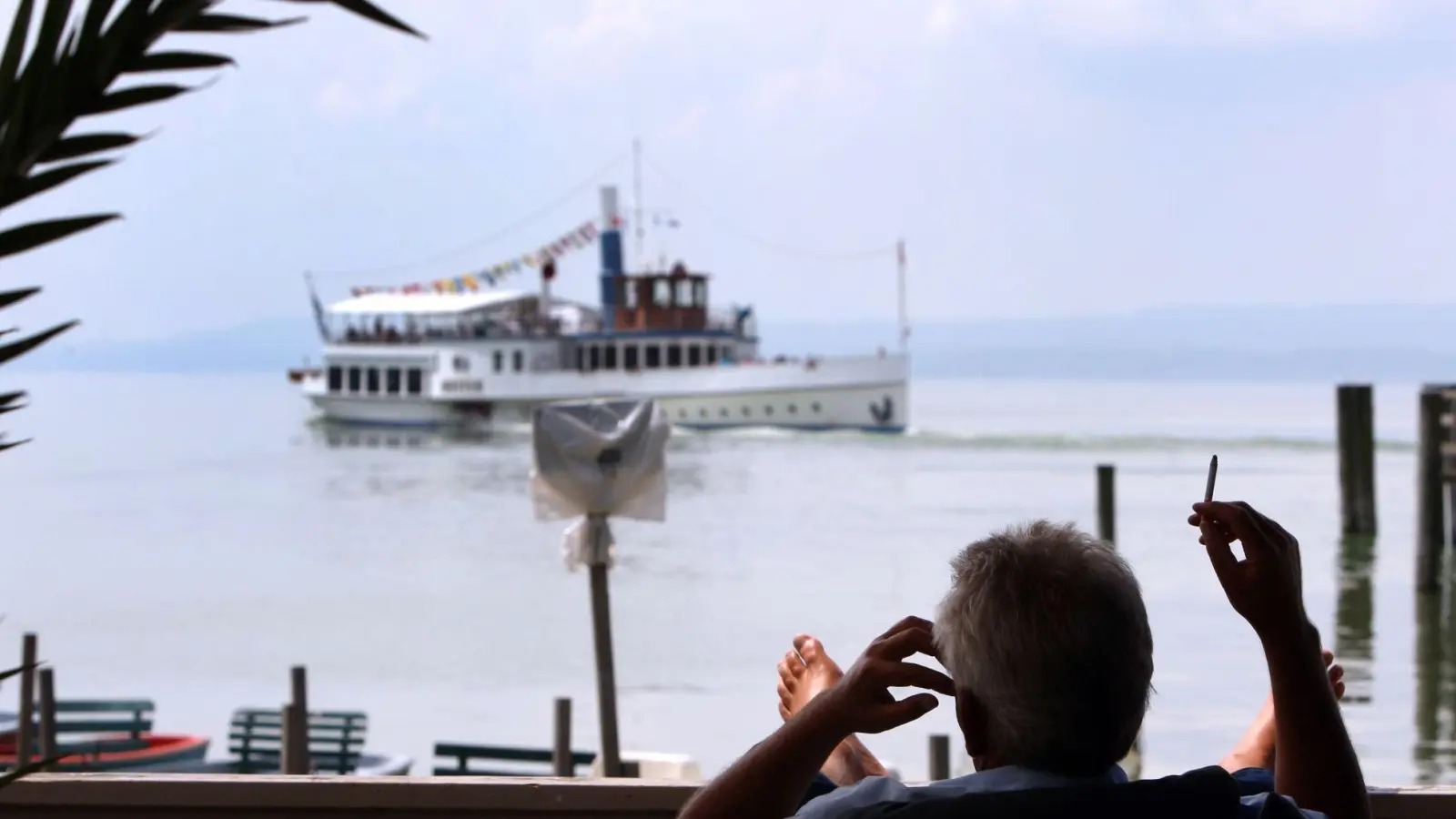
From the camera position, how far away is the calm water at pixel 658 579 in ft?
36.9

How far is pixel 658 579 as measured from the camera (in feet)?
69.0

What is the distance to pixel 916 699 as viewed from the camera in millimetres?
1073

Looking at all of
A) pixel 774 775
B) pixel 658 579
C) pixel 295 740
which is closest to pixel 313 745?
pixel 295 740

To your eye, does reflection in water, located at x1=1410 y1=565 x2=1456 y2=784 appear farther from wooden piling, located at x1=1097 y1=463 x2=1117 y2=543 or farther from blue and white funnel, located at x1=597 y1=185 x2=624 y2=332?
blue and white funnel, located at x1=597 y1=185 x2=624 y2=332

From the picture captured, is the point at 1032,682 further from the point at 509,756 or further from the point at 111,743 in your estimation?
the point at 111,743

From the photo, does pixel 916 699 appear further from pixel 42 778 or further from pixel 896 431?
pixel 896 431

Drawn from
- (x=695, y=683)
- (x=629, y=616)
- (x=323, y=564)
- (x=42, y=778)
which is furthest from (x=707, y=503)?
(x=42, y=778)

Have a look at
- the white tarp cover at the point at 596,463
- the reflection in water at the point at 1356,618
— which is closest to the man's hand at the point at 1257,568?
the white tarp cover at the point at 596,463

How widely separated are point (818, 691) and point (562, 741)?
497cm

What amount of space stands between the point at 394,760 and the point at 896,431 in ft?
109

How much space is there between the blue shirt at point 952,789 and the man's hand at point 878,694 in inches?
1.6

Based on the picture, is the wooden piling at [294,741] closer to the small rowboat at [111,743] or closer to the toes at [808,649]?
the small rowboat at [111,743]

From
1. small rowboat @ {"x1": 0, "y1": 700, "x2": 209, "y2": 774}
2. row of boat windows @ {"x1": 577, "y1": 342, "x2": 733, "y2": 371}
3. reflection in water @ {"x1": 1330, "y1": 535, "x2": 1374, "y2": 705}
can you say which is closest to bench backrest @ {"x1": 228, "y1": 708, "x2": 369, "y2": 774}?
small rowboat @ {"x1": 0, "y1": 700, "x2": 209, "y2": 774}

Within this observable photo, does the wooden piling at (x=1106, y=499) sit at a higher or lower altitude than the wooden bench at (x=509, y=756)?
higher
